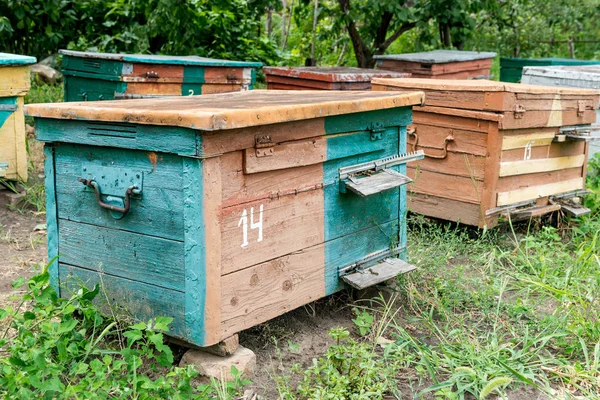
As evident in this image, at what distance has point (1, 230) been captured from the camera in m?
5.20

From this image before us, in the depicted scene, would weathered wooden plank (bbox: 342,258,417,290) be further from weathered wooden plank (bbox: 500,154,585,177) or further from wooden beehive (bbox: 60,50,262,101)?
wooden beehive (bbox: 60,50,262,101)

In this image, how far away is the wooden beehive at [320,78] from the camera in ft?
21.9

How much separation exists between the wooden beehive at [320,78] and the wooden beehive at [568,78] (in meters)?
1.16

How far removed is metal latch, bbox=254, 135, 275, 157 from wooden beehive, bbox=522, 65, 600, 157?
425 centimetres

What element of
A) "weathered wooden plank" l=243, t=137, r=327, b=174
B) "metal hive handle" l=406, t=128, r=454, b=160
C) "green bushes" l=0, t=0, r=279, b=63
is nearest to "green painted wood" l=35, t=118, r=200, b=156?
"weathered wooden plank" l=243, t=137, r=327, b=174

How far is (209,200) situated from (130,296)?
0.62m

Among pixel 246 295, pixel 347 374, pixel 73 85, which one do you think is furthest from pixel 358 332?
pixel 73 85

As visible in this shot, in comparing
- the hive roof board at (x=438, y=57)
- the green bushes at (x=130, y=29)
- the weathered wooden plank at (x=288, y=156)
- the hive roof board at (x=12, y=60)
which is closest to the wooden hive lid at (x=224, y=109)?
the weathered wooden plank at (x=288, y=156)

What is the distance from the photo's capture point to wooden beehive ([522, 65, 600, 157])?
6609 millimetres

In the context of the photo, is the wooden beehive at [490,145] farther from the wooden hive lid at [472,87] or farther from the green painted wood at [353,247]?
the green painted wood at [353,247]

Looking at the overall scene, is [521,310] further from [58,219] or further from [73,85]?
[73,85]

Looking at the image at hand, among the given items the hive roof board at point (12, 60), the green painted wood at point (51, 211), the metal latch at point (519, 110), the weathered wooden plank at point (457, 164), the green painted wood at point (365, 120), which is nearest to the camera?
the green painted wood at point (51, 211)

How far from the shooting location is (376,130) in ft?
12.4

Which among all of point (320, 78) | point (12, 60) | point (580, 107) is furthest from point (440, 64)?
point (12, 60)
